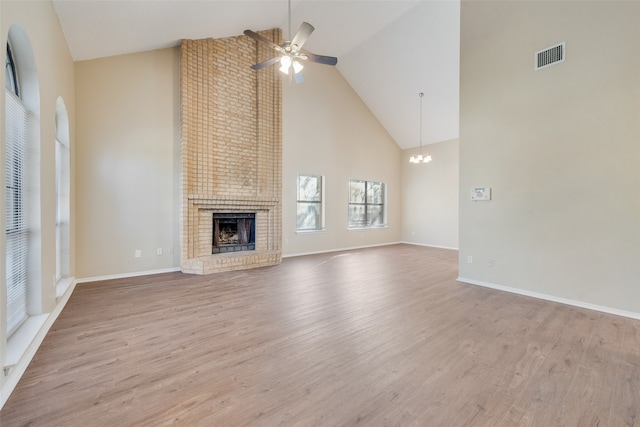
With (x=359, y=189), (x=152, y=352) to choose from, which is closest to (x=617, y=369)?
(x=152, y=352)

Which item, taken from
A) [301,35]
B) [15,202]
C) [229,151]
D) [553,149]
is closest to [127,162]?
[229,151]

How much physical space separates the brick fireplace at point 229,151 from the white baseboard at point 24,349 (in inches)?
91.3

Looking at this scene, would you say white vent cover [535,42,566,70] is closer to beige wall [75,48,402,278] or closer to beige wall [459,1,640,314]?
beige wall [459,1,640,314]

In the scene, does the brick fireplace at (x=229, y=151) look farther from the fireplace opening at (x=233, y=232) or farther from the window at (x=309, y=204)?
the window at (x=309, y=204)

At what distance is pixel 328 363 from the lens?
6.75 ft

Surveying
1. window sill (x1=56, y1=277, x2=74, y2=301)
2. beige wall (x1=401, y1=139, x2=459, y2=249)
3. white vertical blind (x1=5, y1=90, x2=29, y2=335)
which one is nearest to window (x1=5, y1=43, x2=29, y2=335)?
white vertical blind (x1=5, y1=90, x2=29, y2=335)

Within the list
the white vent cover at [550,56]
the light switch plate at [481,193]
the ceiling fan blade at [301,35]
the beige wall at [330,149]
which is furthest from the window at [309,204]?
the white vent cover at [550,56]

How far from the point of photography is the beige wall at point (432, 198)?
8.24 metres

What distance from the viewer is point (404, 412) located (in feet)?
5.12

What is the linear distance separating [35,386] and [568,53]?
6096 mm

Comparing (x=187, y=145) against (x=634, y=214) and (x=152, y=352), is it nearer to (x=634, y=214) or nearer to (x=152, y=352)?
(x=152, y=352)

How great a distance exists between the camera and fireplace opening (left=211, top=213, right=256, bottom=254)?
5484mm

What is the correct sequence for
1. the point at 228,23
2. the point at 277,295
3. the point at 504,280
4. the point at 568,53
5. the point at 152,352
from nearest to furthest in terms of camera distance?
the point at 152,352 → the point at 568,53 → the point at 277,295 → the point at 504,280 → the point at 228,23

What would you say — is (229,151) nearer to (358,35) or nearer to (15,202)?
(15,202)
